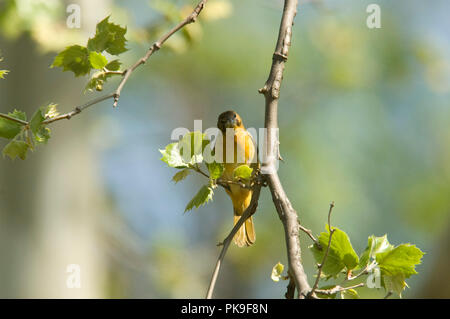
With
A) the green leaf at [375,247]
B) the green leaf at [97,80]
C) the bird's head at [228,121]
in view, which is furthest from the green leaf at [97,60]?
the bird's head at [228,121]

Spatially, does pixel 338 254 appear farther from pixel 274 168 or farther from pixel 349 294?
pixel 274 168

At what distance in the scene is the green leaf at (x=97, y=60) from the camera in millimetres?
1558

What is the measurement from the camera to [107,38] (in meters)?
1.59

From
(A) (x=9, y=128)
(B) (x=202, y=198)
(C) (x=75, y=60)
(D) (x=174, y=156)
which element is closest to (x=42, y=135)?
(A) (x=9, y=128)

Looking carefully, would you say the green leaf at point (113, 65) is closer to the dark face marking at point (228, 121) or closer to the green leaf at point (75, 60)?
the green leaf at point (75, 60)

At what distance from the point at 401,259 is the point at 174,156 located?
695 mm

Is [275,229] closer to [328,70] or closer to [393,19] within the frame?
[328,70]

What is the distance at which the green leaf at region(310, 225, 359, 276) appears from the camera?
1527 mm

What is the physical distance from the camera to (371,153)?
9.98 meters

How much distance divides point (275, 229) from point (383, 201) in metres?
2.12

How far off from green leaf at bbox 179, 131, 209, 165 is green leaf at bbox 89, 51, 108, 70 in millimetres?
317

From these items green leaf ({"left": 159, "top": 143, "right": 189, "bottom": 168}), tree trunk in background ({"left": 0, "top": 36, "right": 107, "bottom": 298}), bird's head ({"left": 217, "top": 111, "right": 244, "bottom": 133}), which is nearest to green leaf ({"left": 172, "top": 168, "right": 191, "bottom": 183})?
green leaf ({"left": 159, "top": 143, "right": 189, "bottom": 168})

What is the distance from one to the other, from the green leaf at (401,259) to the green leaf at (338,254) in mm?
73

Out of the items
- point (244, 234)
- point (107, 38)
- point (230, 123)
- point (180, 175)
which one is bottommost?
point (244, 234)
